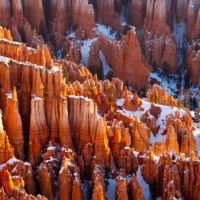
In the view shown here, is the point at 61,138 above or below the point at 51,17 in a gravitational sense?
below

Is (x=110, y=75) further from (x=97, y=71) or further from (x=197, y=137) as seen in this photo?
(x=197, y=137)

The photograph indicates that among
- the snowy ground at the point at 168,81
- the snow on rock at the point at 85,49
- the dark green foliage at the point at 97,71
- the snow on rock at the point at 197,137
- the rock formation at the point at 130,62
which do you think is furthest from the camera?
the snow on rock at the point at 85,49

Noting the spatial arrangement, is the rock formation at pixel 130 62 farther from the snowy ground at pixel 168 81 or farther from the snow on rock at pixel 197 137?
the snow on rock at pixel 197 137

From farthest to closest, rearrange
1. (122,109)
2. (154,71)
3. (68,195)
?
1. (154,71)
2. (122,109)
3. (68,195)

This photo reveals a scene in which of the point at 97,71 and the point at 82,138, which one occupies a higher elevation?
the point at 97,71

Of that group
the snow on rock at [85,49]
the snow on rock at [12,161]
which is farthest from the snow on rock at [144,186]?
the snow on rock at [85,49]

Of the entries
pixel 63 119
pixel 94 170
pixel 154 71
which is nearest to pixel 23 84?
pixel 63 119

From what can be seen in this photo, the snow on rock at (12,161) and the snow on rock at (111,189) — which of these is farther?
the snow on rock at (111,189)

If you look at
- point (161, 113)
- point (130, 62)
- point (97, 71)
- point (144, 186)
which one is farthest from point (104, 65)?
point (144, 186)

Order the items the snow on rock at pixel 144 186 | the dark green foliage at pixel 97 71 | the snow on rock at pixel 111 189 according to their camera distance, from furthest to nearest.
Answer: the dark green foliage at pixel 97 71 → the snow on rock at pixel 144 186 → the snow on rock at pixel 111 189

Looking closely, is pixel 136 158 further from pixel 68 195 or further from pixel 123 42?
pixel 123 42

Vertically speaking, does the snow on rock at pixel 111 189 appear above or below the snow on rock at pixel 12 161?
below
